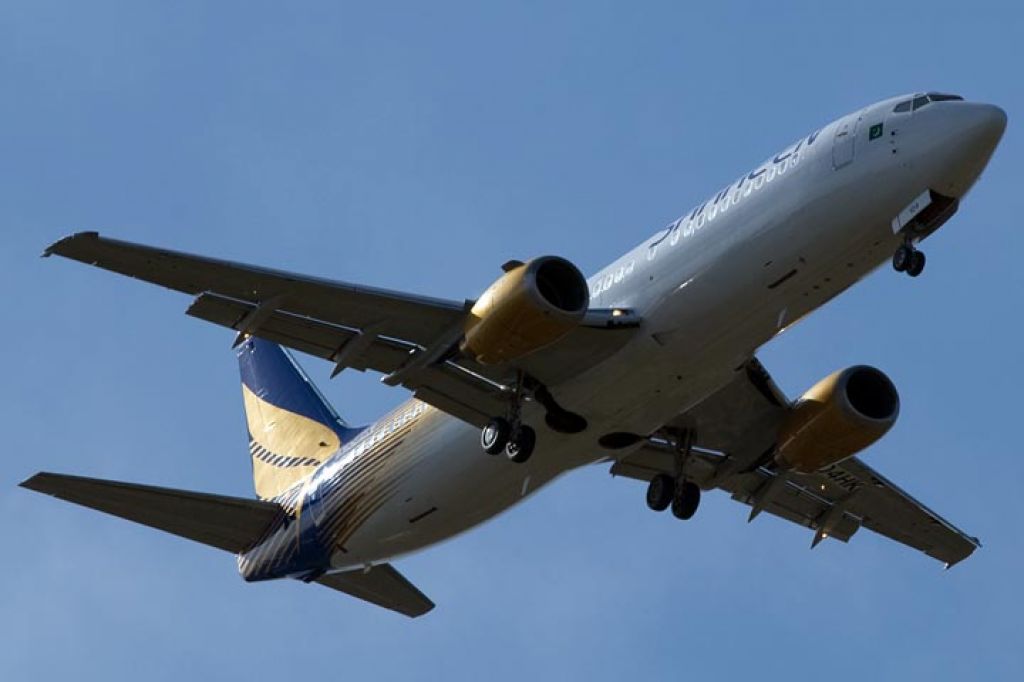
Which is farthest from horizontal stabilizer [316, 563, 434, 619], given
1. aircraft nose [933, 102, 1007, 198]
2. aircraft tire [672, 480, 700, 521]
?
aircraft nose [933, 102, 1007, 198]

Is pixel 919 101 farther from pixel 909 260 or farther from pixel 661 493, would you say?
pixel 661 493

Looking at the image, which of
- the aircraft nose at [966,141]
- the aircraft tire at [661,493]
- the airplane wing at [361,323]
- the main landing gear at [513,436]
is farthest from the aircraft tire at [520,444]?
the aircraft nose at [966,141]

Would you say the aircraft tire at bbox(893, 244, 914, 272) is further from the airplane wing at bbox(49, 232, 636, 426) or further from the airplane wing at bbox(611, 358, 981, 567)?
the airplane wing at bbox(611, 358, 981, 567)

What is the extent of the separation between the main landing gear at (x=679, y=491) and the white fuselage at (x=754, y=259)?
3121mm

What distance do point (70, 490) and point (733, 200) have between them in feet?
46.6

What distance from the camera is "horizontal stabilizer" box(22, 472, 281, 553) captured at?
37.2 m

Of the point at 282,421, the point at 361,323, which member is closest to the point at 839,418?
the point at 361,323

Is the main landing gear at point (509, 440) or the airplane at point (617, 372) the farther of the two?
the main landing gear at point (509, 440)

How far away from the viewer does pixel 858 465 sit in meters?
42.4

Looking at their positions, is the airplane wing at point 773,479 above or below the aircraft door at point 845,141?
below

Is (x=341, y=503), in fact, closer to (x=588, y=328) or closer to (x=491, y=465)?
(x=491, y=465)

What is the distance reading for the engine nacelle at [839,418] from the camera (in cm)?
3869

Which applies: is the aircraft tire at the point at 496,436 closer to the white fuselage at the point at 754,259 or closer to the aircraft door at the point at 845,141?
the white fuselage at the point at 754,259

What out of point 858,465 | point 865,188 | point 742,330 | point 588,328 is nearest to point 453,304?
point 588,328
